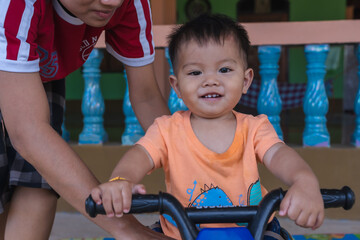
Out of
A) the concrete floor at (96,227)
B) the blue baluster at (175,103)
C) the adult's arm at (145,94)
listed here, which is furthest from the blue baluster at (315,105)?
the adult's arm at (145,94)

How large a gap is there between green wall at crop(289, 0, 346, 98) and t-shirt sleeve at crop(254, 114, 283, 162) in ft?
28.8

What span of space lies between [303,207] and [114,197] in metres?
0.47

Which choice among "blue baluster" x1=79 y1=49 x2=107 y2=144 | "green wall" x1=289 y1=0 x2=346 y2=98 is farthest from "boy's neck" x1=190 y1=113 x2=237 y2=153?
"green wall" x1=289 y1=0 x2=346 y2=98

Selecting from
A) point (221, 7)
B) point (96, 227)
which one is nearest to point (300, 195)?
point (96, 227)

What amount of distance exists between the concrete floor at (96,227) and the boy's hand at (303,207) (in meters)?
1.86

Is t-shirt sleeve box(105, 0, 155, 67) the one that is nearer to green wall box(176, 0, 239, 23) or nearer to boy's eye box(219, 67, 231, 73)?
boy's eye box(219, 67, 231, 73)

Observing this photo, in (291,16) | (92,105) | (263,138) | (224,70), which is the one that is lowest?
(92,105)

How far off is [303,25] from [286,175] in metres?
1.91

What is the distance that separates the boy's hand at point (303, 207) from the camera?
102cm

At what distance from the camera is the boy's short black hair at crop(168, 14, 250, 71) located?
1408 millimetres

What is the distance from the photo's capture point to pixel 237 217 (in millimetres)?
992

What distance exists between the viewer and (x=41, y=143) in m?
1.17

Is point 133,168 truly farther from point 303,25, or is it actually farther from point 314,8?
point 314,8

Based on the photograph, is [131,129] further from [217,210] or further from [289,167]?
[217,210]
